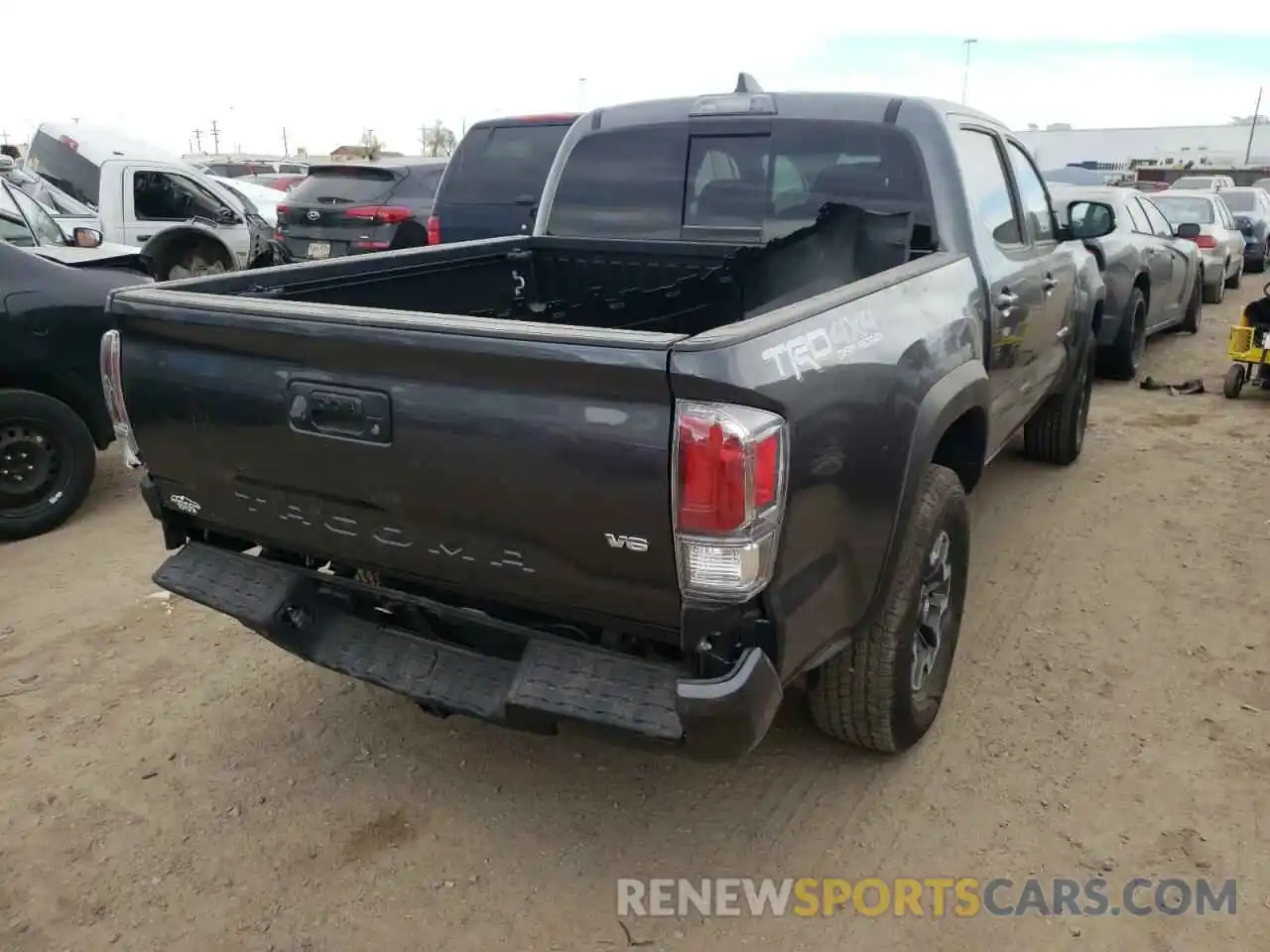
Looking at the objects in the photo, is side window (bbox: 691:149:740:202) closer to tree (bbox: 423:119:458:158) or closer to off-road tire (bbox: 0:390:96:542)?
off-road tire (bbox: 0:390:96:542)

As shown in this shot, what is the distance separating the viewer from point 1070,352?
537cm

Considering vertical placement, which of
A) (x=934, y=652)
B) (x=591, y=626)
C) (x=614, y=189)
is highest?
(x=614, y=189)

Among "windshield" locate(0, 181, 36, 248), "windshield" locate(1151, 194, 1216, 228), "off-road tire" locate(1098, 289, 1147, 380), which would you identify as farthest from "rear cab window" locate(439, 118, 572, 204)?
"windshield" locate(1151, 194, 1216, 228)

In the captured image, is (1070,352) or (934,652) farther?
(1070,352)

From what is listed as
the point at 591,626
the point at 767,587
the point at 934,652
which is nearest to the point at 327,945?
the point at 591,626

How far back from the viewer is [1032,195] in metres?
4.78

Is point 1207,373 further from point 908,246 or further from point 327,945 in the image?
point 327,945

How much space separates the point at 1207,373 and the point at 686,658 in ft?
27.7

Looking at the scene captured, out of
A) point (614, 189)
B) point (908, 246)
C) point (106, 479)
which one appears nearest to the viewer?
point (908, 246)

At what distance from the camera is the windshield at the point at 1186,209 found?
1313 cm

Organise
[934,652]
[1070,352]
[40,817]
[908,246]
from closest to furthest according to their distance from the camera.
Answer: [40,817] → [934,652] → [908,246] → [1070,352]

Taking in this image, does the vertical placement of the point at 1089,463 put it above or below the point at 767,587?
below

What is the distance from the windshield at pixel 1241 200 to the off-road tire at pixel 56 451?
19170 millimetres

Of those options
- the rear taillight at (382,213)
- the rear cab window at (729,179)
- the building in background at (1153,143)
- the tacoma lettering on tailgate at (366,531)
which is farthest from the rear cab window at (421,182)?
the building in background at (1153,143)
